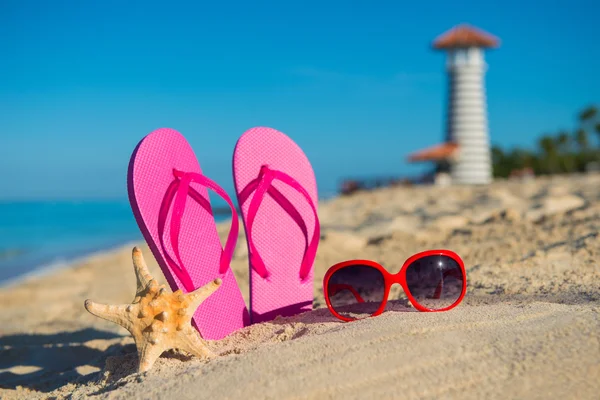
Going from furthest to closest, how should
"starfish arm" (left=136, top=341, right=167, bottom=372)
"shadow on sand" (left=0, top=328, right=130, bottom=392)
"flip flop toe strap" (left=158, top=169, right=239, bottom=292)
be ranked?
"shadow on sand" (left=0, top=328, right=130, bottom=392) → "flip flop toe strap" (left=158, top=169, right=239, bottom=292) → "starfish arm" (left=136, top=341, right=167, bottom=372)

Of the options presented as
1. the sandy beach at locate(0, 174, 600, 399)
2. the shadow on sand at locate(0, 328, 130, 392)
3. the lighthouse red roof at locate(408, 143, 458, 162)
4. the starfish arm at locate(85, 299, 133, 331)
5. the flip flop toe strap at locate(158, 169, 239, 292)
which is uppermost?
the lighthouse red roof at locate(408, 143, 458, 162)

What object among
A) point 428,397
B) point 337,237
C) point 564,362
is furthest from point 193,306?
point 337,237

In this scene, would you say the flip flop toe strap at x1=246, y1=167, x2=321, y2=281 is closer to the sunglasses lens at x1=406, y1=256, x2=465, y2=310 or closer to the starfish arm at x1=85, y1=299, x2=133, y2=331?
the sunglasses lens at x1=406, y1=256, x2=465, y2=310

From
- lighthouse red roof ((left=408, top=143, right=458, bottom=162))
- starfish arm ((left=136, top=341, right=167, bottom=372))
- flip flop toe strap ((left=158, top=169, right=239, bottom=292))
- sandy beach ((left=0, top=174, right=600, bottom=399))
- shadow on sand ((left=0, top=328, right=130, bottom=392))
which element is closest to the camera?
sandy beach ((left=0, top=174, right=600, bottom=399))

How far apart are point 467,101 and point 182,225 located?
1924 centimetres

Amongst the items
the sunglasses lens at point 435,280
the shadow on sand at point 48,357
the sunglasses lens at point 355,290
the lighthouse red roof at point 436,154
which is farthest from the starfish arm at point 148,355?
the lighthouse red roof at point 436,154

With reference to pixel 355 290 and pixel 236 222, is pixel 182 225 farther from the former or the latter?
pixel 355 290

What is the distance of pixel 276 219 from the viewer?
2.52 m

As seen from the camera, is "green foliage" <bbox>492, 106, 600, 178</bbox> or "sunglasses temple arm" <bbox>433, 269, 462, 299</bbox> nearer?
"sunglasses temple arm" <bbox>433, 269, 462, 299</bbox>

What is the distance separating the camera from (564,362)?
1334 mm

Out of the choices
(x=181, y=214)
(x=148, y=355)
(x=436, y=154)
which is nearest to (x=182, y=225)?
(x=181, y=214)

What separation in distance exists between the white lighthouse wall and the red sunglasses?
18.8 m

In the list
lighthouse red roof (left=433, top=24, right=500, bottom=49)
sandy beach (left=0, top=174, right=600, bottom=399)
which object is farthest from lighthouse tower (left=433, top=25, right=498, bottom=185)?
sandy beach (left=0, top=174, right=600, bottom=399)

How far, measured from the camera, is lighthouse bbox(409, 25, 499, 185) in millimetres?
19812
